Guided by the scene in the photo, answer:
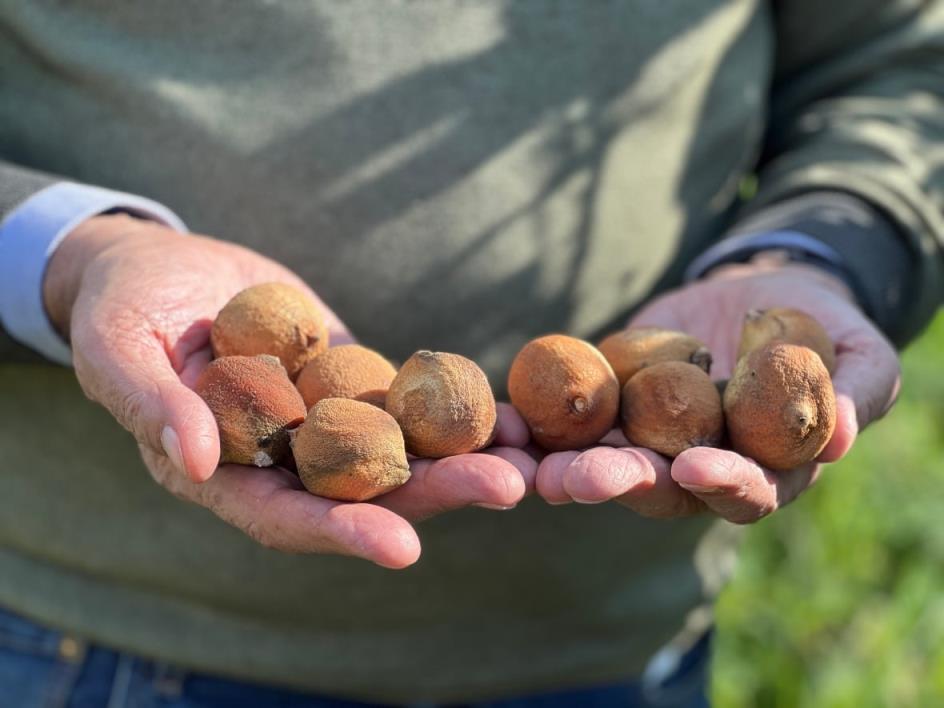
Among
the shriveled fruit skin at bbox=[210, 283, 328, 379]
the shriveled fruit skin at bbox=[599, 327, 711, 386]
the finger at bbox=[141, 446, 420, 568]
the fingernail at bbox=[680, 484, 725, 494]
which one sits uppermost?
the shriveled fruit skin at bbox=[210, 283, 328, 379]

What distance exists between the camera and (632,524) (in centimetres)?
213

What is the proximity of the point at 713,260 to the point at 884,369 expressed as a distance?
0.54 meters

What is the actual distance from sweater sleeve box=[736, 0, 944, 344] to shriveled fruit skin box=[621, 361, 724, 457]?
1.94ft

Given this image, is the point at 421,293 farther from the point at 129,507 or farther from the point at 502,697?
the point at 502,697

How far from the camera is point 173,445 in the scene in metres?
1.30

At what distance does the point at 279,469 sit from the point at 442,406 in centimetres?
28

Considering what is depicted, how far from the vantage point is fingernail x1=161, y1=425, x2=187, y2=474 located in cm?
130

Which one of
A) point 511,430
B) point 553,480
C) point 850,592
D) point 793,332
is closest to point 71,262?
point 511,430

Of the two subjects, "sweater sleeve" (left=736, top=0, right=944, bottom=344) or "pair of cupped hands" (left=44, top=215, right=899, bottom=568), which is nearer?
"pair of cupped hands" (left=44, top=215, right=899, bottom=568)

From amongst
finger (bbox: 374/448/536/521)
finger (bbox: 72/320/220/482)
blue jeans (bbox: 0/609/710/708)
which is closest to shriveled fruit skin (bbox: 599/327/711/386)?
finger (bbox: 374/448/536/521)

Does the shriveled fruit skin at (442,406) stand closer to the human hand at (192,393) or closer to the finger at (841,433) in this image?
the human hand at (192,393)

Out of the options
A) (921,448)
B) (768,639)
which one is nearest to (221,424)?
(768,639)

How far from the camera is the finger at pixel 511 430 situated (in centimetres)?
171

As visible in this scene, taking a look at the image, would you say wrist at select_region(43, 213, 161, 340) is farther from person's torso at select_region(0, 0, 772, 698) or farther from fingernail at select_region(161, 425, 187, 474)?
fingernail at select_region(161, 425, 187, 474)
